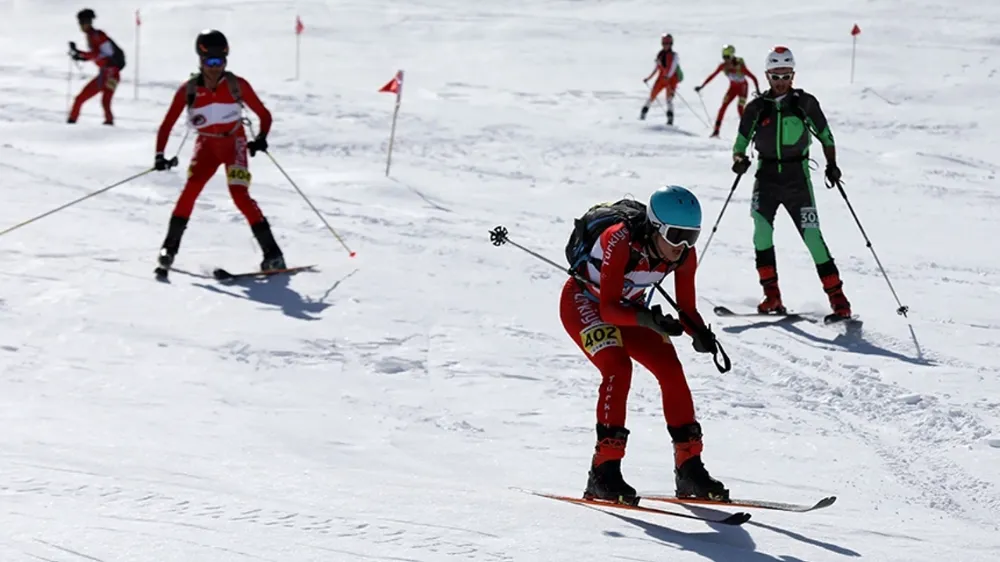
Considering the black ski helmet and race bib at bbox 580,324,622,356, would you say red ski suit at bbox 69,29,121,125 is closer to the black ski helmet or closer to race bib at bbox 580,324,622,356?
the black ski helmet

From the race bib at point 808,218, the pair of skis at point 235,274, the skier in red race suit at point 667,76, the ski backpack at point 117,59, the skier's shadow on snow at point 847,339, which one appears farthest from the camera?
the skier in red race suit at point 667,76

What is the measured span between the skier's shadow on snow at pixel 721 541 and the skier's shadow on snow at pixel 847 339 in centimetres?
368

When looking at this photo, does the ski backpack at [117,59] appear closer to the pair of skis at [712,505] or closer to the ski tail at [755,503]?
the pair of skis at [712,505]

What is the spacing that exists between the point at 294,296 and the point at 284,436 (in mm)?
3106

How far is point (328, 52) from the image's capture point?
27406 millimetres

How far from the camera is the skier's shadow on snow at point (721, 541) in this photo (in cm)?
500

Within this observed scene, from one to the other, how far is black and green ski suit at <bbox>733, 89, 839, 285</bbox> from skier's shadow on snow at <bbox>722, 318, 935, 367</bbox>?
387mm

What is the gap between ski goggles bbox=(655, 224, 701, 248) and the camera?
5.38 meters

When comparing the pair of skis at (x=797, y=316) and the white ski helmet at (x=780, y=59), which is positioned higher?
the white ski helmet at (x=780, y=59)

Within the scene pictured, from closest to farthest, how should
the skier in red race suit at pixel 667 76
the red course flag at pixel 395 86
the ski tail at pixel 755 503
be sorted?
the ski tail at pixel 755 503 < the red course flag at pixel 395 86 < the skier in red race suit at pixel 667 76

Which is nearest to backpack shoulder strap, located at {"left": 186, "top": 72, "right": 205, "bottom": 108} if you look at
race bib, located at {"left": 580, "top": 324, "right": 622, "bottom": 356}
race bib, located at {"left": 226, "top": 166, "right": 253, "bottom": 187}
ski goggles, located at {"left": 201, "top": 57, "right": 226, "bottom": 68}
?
ski goggles, located at {"left": 201, "top": 57, "right": 226, "bottom": 68}

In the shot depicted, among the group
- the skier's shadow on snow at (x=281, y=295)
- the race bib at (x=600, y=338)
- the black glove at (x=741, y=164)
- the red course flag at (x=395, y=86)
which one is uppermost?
the red course flag at (x=395, y=86)

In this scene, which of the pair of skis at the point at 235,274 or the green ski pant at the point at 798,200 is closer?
the green ski pant at the point at 798,200

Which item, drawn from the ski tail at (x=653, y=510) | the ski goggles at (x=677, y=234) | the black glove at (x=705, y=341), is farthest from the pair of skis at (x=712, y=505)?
the ski goggles at (x=677, y=234)
